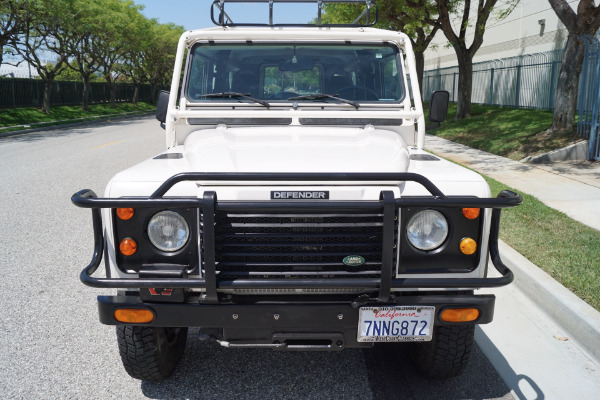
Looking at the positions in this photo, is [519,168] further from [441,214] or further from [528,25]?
[528,25]

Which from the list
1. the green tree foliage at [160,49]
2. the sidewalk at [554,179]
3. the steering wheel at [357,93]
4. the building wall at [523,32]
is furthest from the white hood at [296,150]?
the green tree foliage at [160,49]

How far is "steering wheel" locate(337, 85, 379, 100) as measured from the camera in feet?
13.7

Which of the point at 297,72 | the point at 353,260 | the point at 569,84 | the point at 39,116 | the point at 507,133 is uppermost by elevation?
the point at 569,84

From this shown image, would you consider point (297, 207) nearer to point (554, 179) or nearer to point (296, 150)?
point (296, 150)

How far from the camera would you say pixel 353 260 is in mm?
2689

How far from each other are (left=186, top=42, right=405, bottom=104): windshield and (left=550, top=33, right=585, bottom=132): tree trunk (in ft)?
31.4

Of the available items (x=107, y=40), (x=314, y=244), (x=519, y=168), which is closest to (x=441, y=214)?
(x=314, y=244)

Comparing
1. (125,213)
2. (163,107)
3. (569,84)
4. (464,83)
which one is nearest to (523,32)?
(464,83)

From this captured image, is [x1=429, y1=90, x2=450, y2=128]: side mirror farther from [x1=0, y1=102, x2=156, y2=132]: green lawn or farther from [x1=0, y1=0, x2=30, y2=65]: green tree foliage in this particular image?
[x1=0, y1=0, x2=30, y2=65]: green tree foliage

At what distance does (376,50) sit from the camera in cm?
431

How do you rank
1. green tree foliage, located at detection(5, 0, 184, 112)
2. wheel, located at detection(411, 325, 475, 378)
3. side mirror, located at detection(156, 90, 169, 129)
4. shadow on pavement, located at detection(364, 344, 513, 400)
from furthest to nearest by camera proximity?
green tree foliage, located at detection(5, 0, 184, 112) < side mirror, located at detection(156, 90, 169, 129) < shadow on pavement, located at detection(364, 344, 513, 400) < wheel, located at detection(411, 325, 475, 378)

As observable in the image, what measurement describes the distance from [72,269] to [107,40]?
3564cm

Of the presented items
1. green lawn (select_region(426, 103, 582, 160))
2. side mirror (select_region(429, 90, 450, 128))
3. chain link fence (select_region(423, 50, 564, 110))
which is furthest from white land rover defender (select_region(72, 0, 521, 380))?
chain link fence (select_region(423, 50, 564, 110))

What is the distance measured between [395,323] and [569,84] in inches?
454
